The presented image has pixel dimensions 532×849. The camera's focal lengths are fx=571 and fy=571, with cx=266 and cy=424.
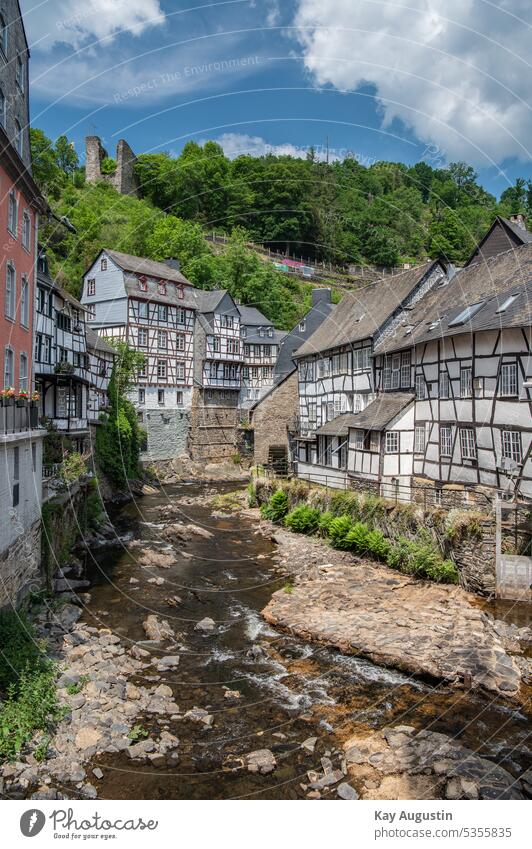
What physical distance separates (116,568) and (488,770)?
1640 cm

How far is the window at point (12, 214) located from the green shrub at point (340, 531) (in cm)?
1666

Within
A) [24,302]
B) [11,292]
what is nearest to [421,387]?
[24,302]

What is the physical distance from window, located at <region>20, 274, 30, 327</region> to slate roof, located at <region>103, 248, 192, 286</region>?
88.4 ft

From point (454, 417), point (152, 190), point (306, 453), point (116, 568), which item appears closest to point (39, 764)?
point (116, 568)

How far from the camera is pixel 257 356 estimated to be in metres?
56.7

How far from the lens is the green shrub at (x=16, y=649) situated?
12.1m

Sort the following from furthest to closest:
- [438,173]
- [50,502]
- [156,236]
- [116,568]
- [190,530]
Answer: [438,173] < [156,236] < [190,530] < [116,568] < [50,502]

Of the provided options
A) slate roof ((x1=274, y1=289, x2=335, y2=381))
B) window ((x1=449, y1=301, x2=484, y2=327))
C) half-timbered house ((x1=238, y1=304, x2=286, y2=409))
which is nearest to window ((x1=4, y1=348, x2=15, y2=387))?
window ((x1=449, y1=301, x2=484, y2=327))

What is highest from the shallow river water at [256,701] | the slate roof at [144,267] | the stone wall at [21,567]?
the slate roof at [144,267]

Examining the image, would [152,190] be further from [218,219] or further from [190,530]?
[190,530]

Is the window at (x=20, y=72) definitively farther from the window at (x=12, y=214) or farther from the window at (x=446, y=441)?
the window at (x=446, y=441)

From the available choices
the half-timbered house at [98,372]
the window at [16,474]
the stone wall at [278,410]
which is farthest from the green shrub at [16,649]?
the stone wall at [278,410]

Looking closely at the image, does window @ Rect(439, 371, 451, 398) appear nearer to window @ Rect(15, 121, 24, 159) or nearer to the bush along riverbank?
the bush along riverbank

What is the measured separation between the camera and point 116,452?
37.9m
